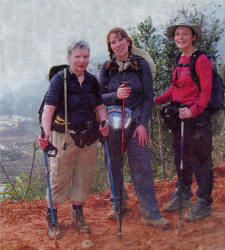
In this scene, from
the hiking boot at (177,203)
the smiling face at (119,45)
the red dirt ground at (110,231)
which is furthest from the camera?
the hiking boot at (177,203)

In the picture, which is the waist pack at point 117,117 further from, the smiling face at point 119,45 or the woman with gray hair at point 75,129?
the smiling face at point 119,45

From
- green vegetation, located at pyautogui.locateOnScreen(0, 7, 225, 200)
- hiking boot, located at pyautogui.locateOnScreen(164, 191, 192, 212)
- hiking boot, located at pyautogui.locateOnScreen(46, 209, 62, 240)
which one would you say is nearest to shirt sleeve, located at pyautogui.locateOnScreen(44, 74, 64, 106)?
hiking boot, located at pyautogui.locateOnScreen(46, 209, 62, 240)

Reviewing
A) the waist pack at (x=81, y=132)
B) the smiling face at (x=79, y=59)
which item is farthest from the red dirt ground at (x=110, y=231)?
the smiling face at (x=79, y=59)

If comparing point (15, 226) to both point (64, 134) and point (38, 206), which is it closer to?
point (38, 206)

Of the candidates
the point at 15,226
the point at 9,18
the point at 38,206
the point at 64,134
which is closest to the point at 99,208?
the point at 38,206

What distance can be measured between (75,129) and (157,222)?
1.45 m

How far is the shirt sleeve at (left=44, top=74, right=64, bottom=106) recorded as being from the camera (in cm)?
330

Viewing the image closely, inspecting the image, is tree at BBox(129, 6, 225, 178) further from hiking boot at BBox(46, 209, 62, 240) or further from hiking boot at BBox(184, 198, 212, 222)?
hiking boot at BBox(46, 209, 62, 240)

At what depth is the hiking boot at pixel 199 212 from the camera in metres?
3.85

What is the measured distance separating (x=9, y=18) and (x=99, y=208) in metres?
2.97

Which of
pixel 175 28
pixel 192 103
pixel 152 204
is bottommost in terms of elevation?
pixel 152 204

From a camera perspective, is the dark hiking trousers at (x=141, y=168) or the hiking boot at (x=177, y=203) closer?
the dark hiking trousers at (x=141, y=168)

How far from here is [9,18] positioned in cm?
457

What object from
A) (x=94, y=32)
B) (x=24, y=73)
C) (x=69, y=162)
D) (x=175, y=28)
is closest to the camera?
(x=69, y=162)
